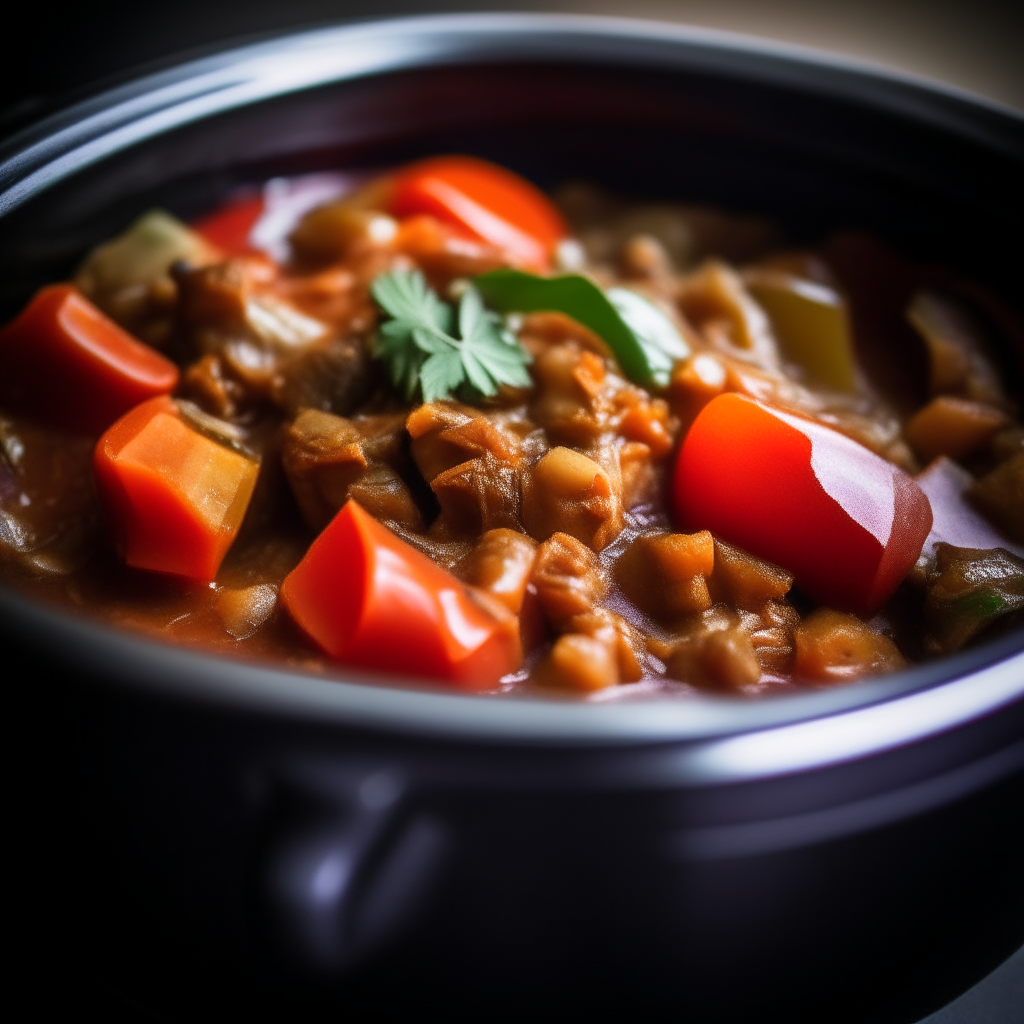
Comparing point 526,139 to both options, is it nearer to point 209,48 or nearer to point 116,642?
point 209,48

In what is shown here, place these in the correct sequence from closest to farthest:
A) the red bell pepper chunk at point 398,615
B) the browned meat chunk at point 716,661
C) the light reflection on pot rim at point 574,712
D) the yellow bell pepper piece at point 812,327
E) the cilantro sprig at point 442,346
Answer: the light reflection on pot rim at point 574,712 < the red bell pepper chunk at point 398,615 < the browned meat chunk at point 716,661 < the cilantro sprig at point 442,346 < the yellow bell pepper piece at point 812,327

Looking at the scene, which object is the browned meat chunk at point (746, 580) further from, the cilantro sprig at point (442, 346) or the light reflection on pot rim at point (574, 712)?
the light reflection on pot rim at point (574, 712)

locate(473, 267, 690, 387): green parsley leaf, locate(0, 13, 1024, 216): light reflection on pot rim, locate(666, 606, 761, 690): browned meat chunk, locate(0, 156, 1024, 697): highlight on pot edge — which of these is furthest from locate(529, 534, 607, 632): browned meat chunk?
locate(0, 13, 1024, 216): light reflection on pot rim

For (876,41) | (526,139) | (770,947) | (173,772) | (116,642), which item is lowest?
(770,947)

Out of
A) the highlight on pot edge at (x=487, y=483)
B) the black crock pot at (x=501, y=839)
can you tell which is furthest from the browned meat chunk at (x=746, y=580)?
the black crock pot at (x=501, y=839)

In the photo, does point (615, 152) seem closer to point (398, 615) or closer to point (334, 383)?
point (334, 383)

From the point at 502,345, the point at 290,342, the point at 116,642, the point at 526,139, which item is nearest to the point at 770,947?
the point at 116,642
